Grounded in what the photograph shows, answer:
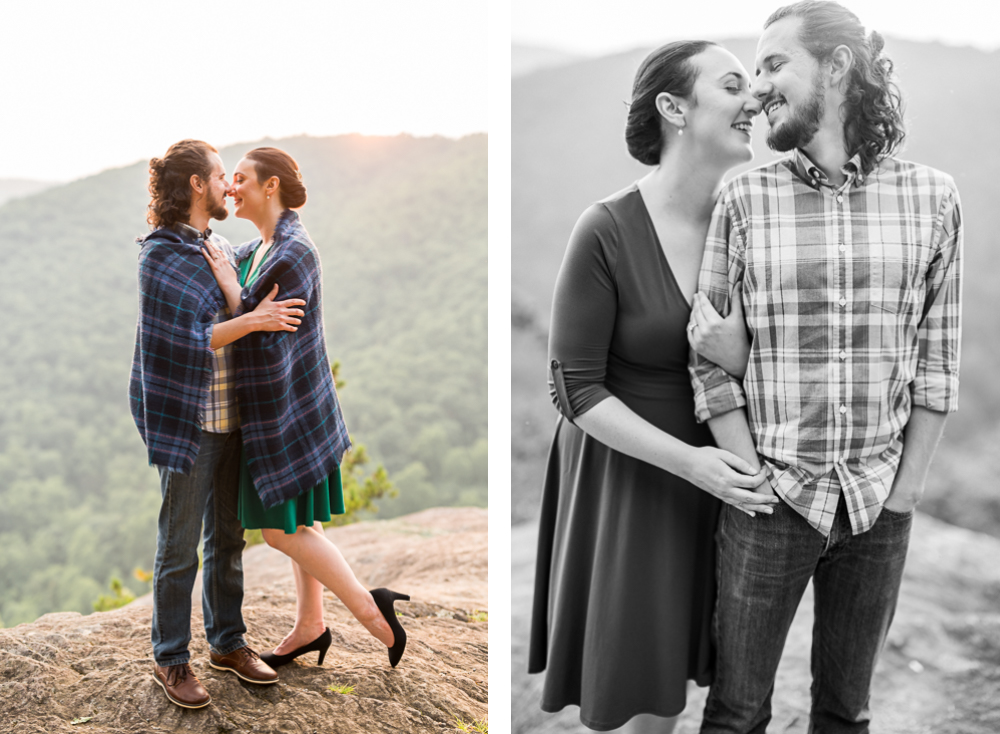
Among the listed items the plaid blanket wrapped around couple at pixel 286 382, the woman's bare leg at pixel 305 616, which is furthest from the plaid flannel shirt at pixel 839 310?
the woman's bare leg at pixel 305 616

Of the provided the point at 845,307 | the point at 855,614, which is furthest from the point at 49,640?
the point at 845,307

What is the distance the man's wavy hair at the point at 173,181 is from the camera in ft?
7.23

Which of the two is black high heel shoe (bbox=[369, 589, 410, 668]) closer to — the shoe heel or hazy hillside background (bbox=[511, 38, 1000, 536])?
the shoe heel

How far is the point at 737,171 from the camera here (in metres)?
3.31

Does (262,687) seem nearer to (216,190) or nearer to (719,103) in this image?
(216,190)

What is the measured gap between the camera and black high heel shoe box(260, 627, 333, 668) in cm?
253

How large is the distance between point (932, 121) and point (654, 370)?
6.92 feet

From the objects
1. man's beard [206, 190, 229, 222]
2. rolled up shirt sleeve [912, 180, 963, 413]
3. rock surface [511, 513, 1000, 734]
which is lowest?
rock surface [511, 513, 1000, 734]

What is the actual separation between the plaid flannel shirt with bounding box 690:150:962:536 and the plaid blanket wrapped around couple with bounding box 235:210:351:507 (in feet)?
3.94

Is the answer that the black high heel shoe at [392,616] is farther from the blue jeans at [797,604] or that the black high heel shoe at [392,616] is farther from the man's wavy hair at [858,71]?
the man's wavy hair at [858,71]

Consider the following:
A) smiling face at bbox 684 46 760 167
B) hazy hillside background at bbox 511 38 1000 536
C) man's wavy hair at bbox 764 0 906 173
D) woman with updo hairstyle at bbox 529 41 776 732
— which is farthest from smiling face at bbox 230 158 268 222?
man's wavy hair at bbox 764 0 906 173

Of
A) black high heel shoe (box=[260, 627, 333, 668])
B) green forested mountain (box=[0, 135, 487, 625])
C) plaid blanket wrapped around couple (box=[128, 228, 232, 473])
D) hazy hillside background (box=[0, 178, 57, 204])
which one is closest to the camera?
plaid blanket wrapped around couple (box=[128, 228, 232, 473])

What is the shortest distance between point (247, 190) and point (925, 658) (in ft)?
10.2

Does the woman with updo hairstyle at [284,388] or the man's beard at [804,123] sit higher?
the man's beard at [804,123]
